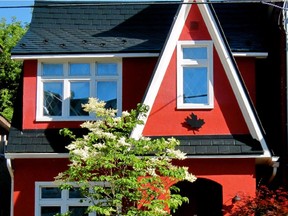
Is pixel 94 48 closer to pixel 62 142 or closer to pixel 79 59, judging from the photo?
pixel 79 59

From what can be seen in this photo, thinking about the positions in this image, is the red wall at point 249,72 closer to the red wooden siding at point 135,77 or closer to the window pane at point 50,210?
the red wooden siding at point 135,77

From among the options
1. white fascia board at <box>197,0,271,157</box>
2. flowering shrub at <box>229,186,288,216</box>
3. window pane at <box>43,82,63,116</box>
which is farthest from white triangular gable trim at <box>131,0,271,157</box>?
window pane at <box>43,82,63,116</box>

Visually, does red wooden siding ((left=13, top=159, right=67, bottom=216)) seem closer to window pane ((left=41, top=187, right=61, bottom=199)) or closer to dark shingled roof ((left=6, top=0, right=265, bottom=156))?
window pane ((left=41, top=187, right=61, bottom=199))

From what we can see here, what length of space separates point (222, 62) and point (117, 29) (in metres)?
3.78

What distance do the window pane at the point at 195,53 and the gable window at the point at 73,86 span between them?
6.74ft

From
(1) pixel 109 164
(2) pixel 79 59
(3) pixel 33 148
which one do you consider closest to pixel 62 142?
(3) pixel 33 148

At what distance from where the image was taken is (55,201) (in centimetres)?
1531

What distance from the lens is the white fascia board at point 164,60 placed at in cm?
1442

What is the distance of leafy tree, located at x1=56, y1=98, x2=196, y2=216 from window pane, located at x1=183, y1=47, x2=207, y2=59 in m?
2.65

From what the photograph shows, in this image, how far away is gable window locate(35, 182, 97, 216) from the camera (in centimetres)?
1526

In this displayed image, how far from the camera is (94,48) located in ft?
51.9

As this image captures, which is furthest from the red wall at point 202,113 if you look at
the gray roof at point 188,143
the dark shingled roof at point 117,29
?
the dark shingled roof at point 117,29

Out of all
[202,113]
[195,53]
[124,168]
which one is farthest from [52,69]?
[124,168]

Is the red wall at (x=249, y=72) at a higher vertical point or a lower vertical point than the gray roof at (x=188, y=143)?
higher
